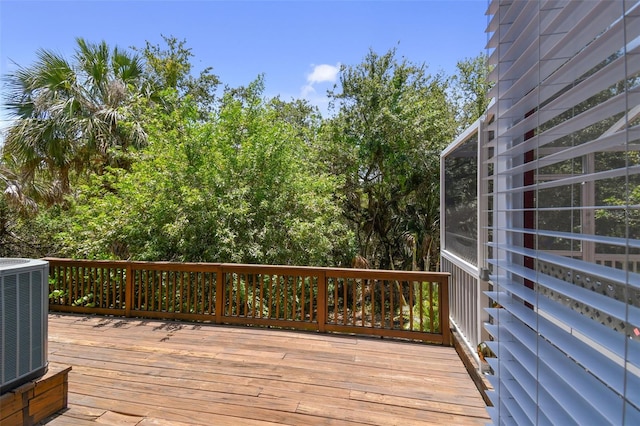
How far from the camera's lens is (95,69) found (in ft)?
20.1

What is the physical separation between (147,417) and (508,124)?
2715 millimetres

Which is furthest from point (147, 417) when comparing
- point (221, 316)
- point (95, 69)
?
point (95, 69)

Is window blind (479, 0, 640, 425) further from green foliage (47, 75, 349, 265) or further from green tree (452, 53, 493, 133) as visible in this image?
green tree (452, 53, 493, 133)

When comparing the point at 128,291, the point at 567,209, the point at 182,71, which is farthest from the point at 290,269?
the point at 182,71

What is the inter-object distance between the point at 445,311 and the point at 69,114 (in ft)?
23.0

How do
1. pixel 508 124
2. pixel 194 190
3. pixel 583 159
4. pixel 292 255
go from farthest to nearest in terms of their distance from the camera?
1. pixel 292 255
2. pixel 194 190
3. pixel 583 159
4. pixel 508 124

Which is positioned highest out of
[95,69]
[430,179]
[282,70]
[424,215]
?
[282,70]

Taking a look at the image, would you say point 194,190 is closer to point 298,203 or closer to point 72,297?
point 298,203

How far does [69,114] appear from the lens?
5793 millimetres

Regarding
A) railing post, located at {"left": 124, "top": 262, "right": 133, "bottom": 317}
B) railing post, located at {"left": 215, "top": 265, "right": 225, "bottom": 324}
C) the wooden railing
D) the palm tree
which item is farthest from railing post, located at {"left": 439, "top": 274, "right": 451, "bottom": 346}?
the palm tree

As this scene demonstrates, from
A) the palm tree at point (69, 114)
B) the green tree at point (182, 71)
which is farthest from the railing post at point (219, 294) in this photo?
the green tree at point (182, 71)

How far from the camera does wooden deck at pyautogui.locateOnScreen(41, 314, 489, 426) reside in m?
2.17

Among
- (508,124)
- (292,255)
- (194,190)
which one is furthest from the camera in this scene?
(292,255)

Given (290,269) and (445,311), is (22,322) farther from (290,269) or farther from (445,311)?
(445,311)
